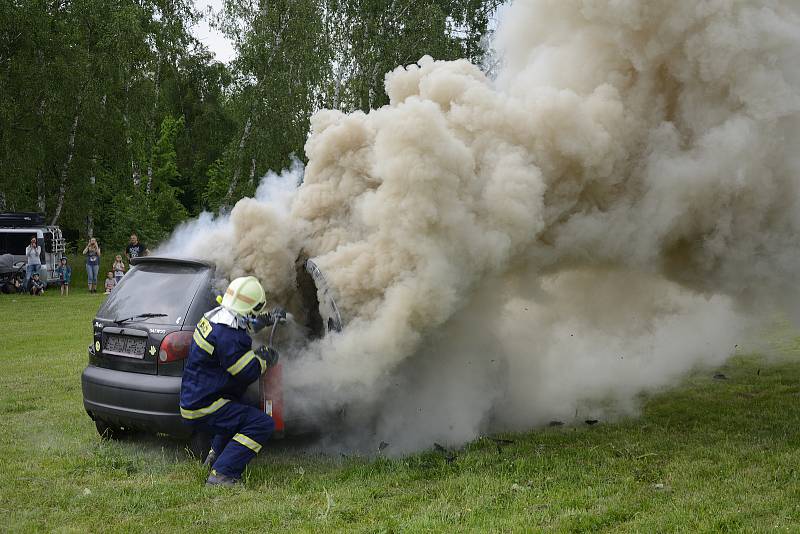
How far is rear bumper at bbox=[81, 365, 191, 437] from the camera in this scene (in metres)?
5.75

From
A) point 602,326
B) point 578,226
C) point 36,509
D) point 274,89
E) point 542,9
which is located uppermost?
point 274,89

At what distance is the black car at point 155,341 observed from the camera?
581 cm

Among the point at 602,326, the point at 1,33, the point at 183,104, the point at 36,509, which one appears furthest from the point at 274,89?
the point at 36,509

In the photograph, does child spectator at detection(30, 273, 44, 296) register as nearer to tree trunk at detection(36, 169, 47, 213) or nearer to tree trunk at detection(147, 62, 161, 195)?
tree trunk at detection(36, 169, 47, 213)

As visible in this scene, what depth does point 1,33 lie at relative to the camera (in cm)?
2439

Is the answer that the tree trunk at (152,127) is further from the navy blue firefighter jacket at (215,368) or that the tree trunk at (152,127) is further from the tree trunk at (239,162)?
the navy blue firefighter jacket at (215,368)

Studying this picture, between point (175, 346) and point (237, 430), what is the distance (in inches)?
33.2

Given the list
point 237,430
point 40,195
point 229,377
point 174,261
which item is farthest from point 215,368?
point 40,195

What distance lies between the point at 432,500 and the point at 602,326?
4.02 metres

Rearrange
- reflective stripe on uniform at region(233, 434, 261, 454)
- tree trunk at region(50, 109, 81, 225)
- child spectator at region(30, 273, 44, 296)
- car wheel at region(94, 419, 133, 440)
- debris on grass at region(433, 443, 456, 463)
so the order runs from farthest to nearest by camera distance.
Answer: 1. tree trunk at region(50, 109, 81, 225)
2. child spectator at region(30, 273, 44, 296)
3. car wheel at region(94, 419, 133, 440)
4. debris on grass at region(433, 443, 456, 463)
5. reflective stripe on uniform at region(233, 434, 261, 454)

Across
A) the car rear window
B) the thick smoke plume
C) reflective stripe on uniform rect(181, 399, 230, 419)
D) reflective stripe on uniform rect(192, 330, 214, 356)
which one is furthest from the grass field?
the car rear window

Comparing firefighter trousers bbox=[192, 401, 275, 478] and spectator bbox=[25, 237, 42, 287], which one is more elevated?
spectator bbox=[25, 237, 42, 287]

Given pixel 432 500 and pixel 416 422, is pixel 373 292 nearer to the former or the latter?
pixel 416 422

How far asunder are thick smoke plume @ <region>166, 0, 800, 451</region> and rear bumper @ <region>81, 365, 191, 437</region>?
93cm
